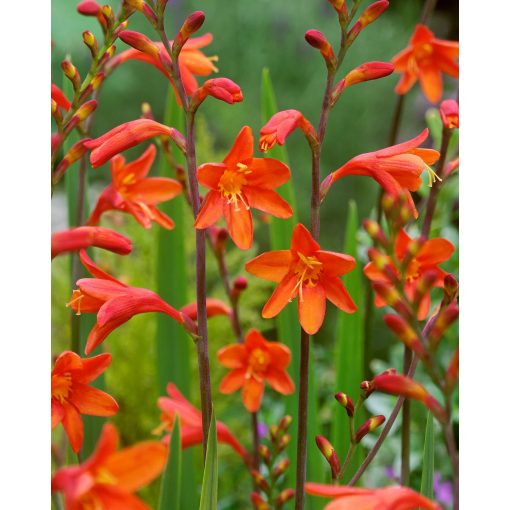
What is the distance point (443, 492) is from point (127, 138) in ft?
2.80

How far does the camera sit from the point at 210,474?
68cm

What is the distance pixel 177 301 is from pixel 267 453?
1.13 ft

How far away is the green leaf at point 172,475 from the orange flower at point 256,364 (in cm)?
28

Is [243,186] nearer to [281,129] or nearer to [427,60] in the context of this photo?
[281,129]

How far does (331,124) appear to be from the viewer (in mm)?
2145

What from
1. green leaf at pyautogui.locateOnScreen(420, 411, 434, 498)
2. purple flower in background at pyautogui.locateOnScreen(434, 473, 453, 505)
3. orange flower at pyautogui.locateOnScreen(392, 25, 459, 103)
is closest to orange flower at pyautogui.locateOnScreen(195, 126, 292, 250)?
green leaf at pyautogui.locateOnScreen(420, 411, 434, 498)

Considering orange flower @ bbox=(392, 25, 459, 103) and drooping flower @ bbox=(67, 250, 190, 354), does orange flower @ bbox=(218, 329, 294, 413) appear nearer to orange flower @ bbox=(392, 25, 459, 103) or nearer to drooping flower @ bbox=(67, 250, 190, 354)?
drooping flower @ bbox=(67, 250, 190, 354)

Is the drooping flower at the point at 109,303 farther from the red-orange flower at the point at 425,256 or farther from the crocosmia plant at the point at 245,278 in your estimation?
the red-orange flower at the point at 425,256

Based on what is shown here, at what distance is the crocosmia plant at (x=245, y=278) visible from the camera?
67 centimetres

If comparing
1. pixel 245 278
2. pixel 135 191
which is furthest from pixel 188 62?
pixel 245 278

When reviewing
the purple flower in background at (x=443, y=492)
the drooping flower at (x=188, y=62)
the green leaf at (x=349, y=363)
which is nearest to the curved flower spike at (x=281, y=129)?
the drooping flower at (x=188, y=62)

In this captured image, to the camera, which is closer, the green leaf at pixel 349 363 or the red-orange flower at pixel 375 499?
the red-orange flower at pixel 375 499
